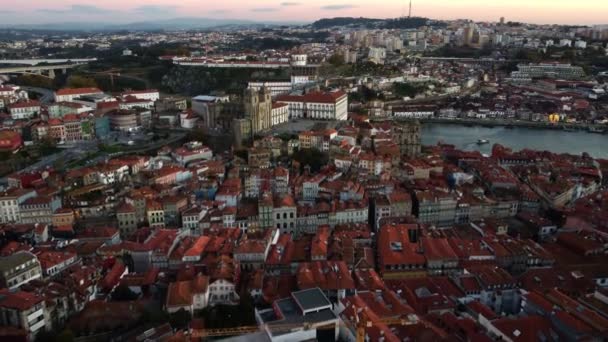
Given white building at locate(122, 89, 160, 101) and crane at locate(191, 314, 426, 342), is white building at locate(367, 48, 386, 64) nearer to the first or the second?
white building at locate(122, 89, 160, 101)

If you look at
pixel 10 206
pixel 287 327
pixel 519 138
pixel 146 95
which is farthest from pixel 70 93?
pixel 287 327

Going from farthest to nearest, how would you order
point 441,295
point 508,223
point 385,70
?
point 385,70
point 508,223
point 441,295

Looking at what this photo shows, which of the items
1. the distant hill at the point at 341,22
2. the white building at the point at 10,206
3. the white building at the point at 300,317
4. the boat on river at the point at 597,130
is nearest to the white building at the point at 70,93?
the white building at the point at 10,206

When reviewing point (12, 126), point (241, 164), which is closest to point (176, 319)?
point (241, 164)

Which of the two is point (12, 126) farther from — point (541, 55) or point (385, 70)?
point (541, 55)

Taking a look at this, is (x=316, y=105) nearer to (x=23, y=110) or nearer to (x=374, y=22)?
(x=23, y=110)

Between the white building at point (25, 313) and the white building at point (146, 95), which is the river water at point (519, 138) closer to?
the white building at point (146, 95)
